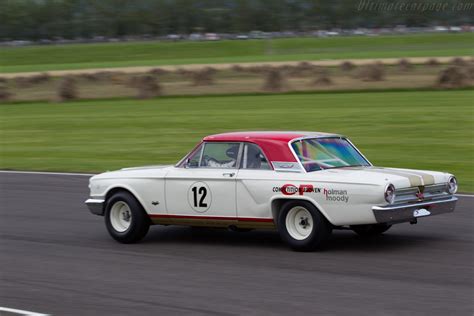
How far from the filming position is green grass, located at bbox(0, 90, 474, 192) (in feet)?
59.9

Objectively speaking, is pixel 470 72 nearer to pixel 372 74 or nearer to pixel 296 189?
pixel 372 74

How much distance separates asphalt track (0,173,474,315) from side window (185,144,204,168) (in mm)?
893

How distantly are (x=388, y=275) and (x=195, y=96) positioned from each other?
2430 centimetres

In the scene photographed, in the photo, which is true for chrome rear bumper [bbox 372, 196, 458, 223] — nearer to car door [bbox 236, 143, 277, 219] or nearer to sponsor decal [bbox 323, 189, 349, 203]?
sponsor decal [bbox 323, 189, 349, 203]

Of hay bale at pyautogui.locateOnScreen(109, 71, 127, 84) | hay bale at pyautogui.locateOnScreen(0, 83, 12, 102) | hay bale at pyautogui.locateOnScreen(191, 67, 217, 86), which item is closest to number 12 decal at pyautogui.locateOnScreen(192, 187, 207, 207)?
hay bale at pyautogui.locateOnScreen(0, 83, 12, 102)

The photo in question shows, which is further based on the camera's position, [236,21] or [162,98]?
[236,21]

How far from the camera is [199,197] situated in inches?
390

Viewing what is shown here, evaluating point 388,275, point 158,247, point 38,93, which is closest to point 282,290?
point 388,275

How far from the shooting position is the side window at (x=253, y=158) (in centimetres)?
969

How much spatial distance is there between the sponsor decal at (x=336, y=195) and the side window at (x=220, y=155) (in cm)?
131

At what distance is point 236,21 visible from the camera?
145750mm

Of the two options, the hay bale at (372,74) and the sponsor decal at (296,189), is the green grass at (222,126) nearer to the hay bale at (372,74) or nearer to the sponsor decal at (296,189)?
the hay bale at (372,74)

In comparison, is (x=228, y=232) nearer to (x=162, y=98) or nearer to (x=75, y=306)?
(x=75, y=306)

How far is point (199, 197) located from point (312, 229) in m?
1.45
